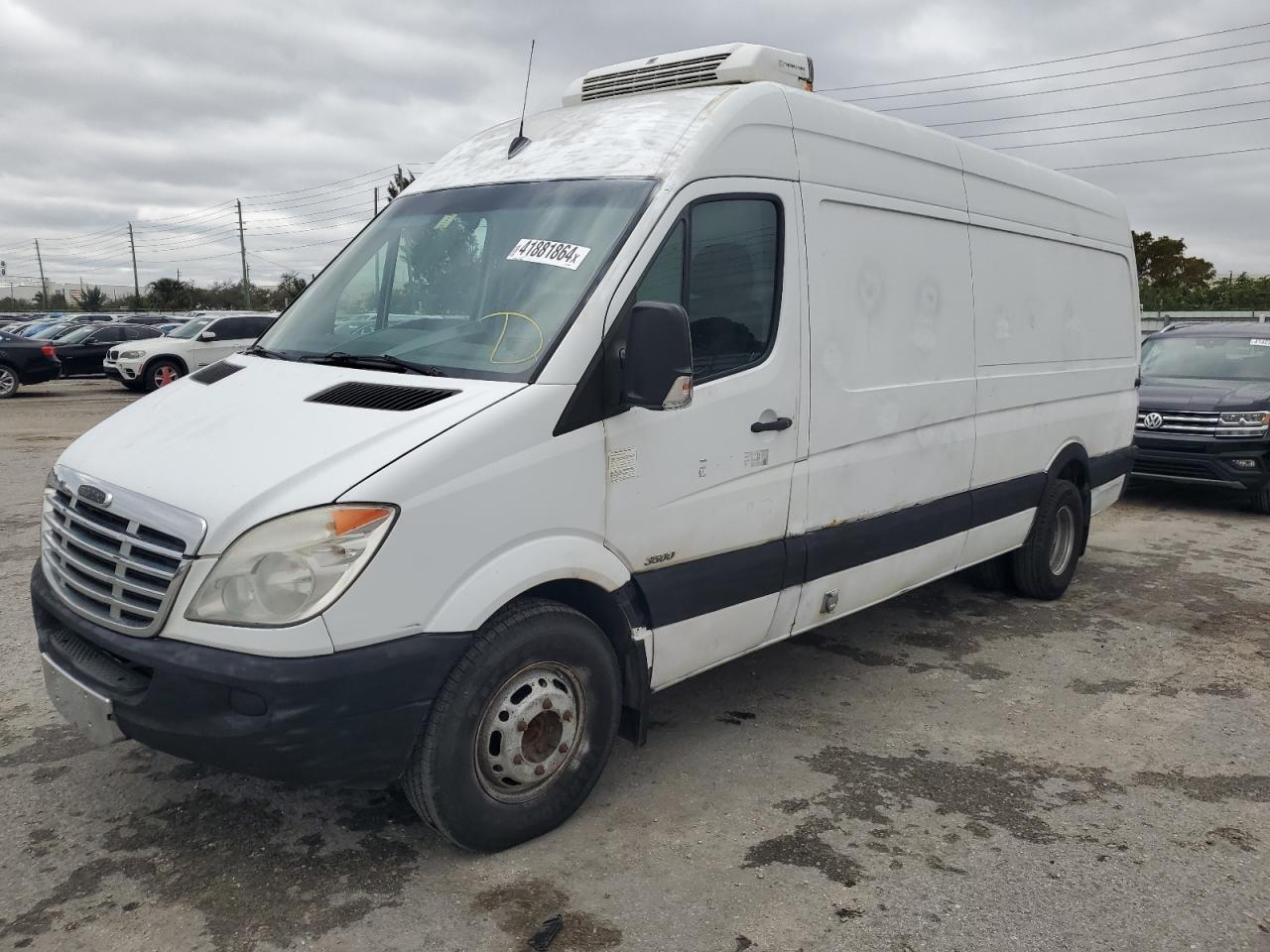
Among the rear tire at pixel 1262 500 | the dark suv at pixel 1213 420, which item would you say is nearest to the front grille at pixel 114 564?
the dark suv at pixel 1213 420

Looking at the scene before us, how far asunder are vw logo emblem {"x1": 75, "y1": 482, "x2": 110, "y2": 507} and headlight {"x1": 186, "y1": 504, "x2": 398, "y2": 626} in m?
0.57

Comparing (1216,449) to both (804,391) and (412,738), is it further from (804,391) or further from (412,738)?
(412,738)

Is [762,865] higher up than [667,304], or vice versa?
[667,304]

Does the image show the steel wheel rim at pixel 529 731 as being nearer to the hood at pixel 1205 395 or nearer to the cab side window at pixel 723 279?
the cab side window at pixel 723 279

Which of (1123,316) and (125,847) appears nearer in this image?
(125,847)

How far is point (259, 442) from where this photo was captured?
321cm

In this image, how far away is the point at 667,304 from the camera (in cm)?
333

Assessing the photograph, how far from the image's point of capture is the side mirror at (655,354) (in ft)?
10.9

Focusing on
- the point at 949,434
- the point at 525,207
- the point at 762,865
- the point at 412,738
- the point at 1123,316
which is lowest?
the point at 762,865

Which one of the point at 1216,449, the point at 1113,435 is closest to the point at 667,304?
the point at 1113,435

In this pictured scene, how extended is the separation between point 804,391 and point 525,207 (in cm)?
126

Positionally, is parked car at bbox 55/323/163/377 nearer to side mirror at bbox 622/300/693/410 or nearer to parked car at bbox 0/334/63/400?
parked car at bbox 0/334/63/400

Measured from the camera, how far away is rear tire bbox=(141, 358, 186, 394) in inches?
852

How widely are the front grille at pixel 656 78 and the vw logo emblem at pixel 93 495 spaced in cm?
261
